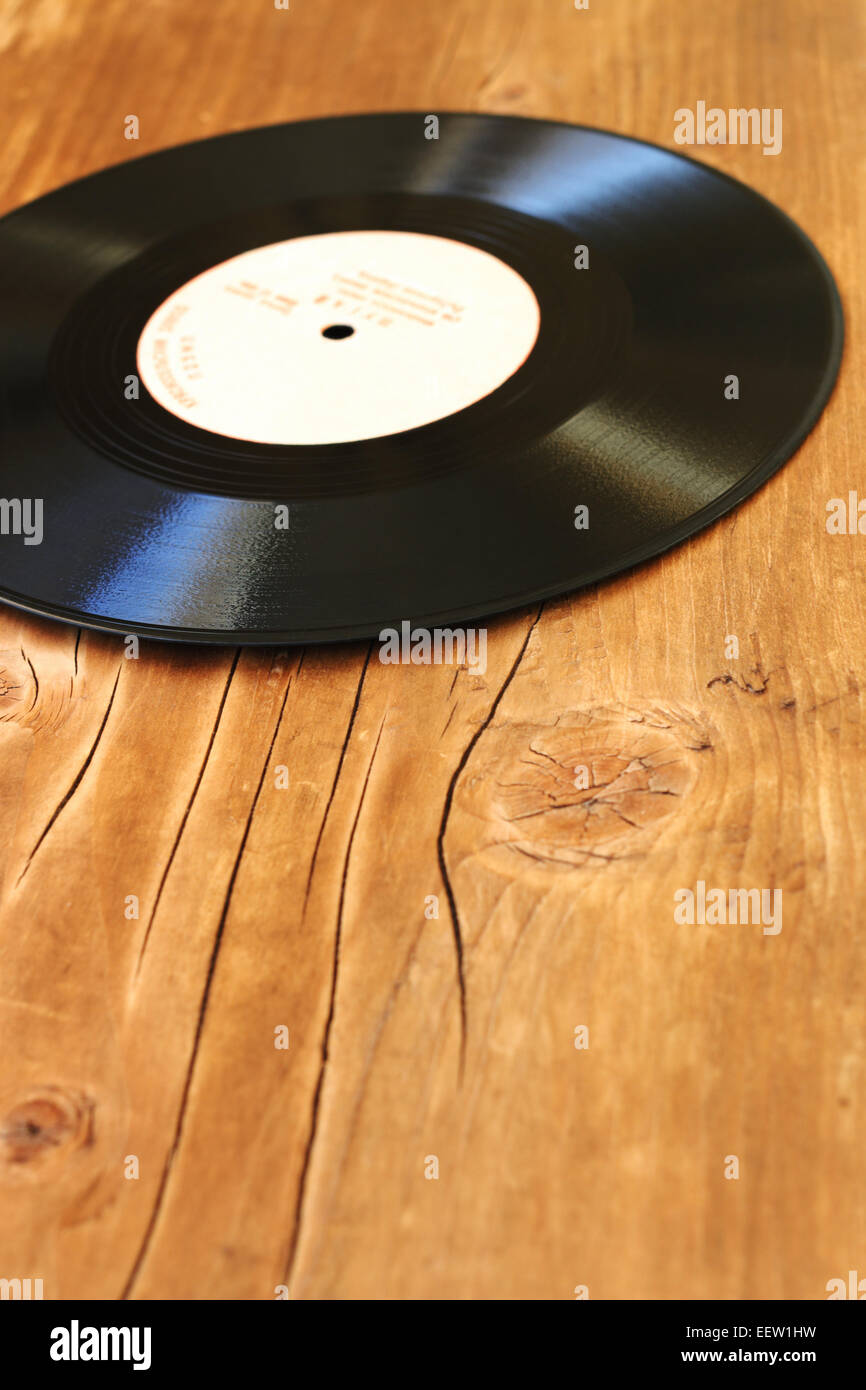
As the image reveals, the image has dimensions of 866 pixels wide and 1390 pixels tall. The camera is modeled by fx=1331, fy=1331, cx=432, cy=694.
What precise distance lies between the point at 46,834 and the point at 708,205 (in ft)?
2.61

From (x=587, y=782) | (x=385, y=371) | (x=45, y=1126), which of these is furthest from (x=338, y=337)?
(x=45, y=1126)

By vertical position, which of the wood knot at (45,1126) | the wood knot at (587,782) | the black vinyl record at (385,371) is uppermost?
the black vinyl record at (385,371)

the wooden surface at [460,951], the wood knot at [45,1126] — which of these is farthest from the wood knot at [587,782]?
the wood knot at [45,1126]

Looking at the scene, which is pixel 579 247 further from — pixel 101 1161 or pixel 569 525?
pixel 101 1161

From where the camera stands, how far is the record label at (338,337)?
99 cm

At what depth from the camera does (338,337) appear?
1083 millimetres

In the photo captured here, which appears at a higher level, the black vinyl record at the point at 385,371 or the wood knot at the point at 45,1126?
the black vinyl record at the point at 385,371

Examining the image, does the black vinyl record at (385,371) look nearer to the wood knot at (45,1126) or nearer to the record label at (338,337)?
the record label at (338,337)

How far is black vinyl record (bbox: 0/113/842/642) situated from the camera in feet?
2.85

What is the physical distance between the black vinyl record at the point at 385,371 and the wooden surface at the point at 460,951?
0.04 meters

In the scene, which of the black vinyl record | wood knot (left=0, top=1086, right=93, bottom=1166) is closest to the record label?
the black vinyl record

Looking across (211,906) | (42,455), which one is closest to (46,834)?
(211,906)

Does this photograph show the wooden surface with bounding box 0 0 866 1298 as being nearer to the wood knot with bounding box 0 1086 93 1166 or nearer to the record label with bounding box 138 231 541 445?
the wood knot with bounding box 0 1086 93 1166

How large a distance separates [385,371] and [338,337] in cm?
8
